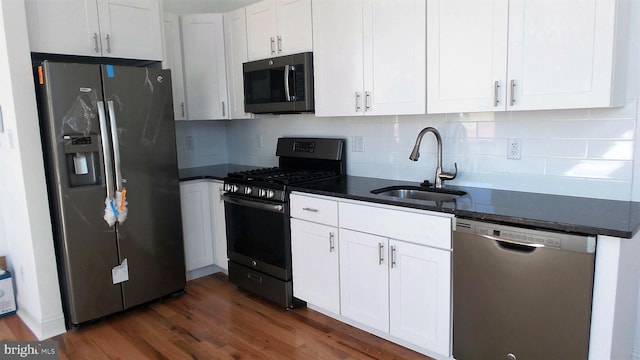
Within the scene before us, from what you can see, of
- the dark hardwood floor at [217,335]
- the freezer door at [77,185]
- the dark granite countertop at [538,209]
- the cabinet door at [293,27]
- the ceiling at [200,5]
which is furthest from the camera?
the ceiling at [200,5]

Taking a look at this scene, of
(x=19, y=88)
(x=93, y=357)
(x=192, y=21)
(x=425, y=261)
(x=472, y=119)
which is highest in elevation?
(x=192, y=21)

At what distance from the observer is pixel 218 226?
3.68 meters

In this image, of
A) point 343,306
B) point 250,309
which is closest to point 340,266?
point 343,306

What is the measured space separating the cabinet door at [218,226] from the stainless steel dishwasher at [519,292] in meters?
2.09

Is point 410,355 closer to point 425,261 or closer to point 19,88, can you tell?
point 425,261

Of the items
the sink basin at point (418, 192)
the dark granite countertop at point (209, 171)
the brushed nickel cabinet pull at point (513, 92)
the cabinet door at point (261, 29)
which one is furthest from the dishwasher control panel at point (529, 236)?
the dark granite countertop at point (209, 171)

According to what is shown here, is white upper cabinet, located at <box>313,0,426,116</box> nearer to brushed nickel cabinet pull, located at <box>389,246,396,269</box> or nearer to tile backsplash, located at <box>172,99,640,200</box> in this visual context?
tile backsplash, located at <box>172,99,640,200</box>

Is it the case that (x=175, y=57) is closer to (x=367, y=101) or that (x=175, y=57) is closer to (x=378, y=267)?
(x=367, y=101)

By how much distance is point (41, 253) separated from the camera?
→ 2771 millimetres

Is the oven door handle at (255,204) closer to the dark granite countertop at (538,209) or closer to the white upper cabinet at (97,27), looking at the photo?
the dark granite countertop at (538,209)

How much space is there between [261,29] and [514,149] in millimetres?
2070

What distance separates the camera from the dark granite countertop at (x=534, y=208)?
1.74 metres

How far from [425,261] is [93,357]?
2006mm

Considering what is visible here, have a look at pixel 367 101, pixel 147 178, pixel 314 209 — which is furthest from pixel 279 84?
pixel 147 178
